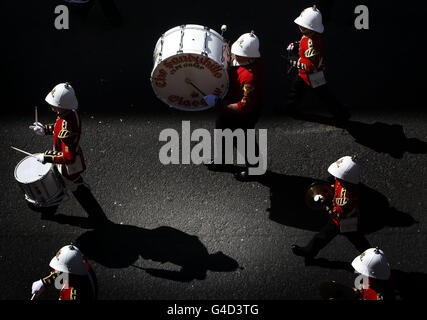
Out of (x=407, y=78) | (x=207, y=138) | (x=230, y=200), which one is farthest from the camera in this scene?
(x=407, y=78)

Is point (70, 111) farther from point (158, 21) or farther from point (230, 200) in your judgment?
point (158, 21)

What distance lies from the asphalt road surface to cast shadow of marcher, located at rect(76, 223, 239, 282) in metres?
0.01

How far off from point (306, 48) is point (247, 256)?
305 centimetres

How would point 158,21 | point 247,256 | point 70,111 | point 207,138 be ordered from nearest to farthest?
point 70,111, point 247,256, point 207,138, point 158,21

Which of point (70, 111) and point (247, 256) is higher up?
A: point (70, 111)

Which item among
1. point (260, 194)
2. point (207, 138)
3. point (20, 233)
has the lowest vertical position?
point (20, 233)

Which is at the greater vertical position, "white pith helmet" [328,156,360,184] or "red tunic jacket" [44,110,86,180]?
"red tunic jacket" [44,110,86,180]

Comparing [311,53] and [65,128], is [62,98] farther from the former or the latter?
[311,53]

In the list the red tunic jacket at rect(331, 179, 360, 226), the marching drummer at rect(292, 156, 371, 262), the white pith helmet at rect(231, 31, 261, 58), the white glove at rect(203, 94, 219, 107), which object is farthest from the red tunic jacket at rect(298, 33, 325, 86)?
the red tunic jacket at rect(331, 179, 360, 226)

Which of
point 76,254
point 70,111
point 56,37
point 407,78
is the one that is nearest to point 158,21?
point 56,37

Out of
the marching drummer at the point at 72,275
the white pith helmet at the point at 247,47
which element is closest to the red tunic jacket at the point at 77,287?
the marching drummer at the point at 72,275

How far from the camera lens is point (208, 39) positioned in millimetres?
8039

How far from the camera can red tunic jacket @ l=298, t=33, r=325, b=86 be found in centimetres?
827

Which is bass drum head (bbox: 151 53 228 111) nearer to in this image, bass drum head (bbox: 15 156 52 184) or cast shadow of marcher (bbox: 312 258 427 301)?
bass drum head (bbox: 15 156 52 184)
